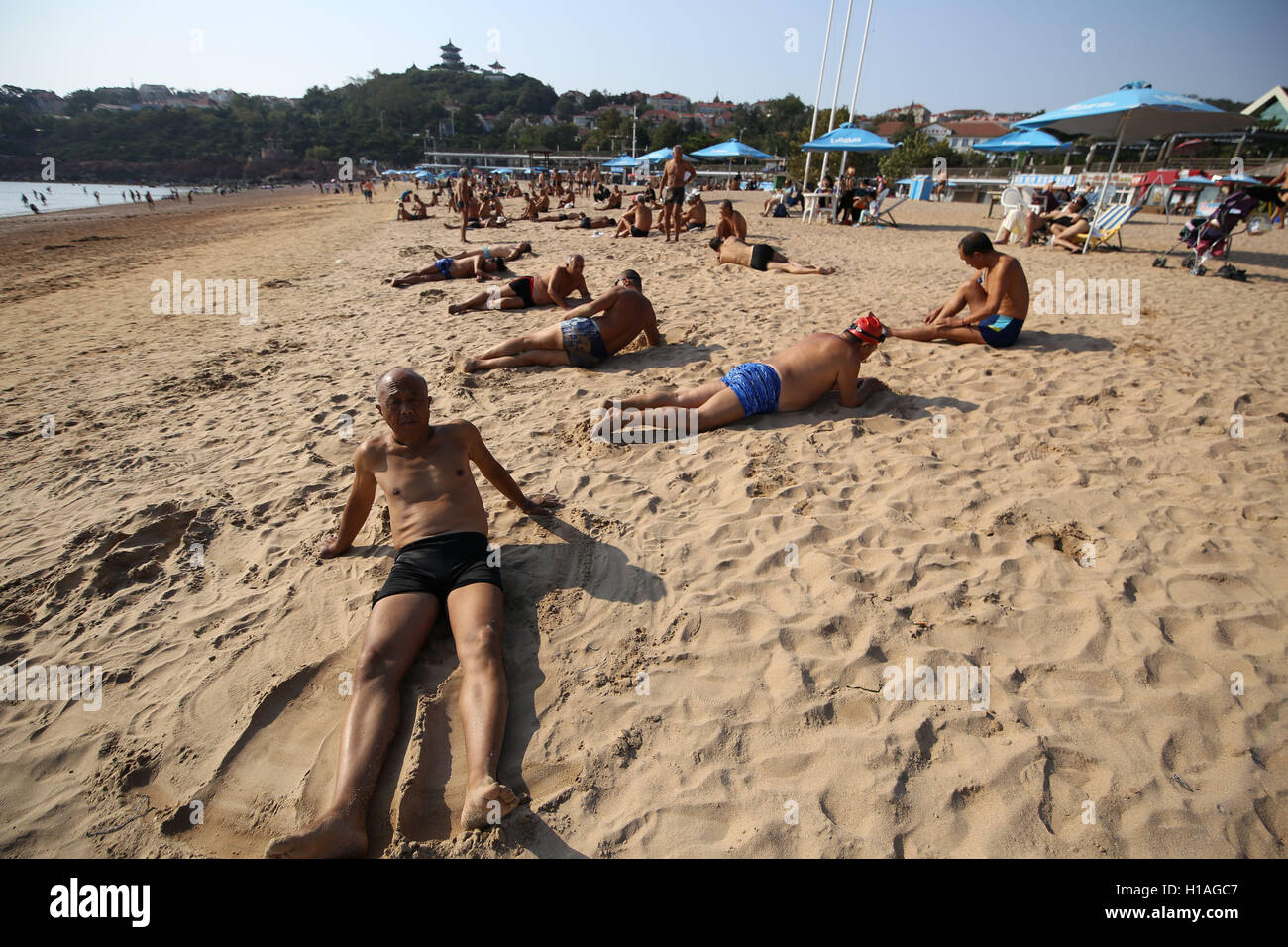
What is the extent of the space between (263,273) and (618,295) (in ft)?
27.6

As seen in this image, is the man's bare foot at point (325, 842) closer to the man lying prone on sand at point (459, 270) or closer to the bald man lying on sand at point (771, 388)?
the bald man lying on sand at point (771, 388)

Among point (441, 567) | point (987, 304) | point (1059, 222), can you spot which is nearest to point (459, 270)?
point (987, 304)

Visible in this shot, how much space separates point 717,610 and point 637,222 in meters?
11.2

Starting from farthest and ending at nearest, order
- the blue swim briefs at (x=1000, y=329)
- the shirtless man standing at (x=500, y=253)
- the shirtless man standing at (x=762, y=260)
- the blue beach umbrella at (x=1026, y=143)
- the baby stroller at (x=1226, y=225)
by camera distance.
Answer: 1. the blue beach umbrella at (x=1026, y=143)
2. the shirtless man standing at (x=500, y=253)
3. the shirtless man standing at (x=762, y=260)
4. the baby stroller at (x=1226, y=225)
5. the blue swim briefs at (x=1000, y=329)

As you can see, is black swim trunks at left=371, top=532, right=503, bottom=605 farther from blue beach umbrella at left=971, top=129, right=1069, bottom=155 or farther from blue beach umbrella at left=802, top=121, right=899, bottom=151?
blue beach umbrella at left=971, top=129, right=1069, bottom=155

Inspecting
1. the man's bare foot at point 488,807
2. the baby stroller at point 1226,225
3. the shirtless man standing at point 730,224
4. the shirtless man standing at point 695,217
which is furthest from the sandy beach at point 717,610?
the shirtless man standing at point 695,217

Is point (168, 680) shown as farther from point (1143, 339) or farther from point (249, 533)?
point (1143, 339)

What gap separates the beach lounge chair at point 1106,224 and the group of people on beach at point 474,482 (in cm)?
690

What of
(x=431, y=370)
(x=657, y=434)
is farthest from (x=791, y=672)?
(x=431, y=370)

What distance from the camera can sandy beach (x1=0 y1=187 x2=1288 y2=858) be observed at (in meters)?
1.82

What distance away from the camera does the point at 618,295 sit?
517 cm

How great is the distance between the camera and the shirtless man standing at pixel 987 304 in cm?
516

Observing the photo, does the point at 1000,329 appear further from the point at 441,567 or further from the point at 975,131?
the point at 975,131

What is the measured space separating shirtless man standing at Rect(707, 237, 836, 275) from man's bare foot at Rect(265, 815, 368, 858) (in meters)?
7.99
